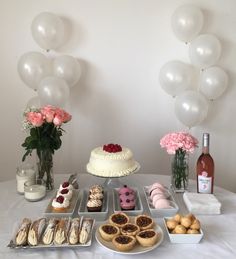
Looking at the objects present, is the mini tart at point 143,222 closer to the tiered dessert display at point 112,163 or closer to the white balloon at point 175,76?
the tiered dessert display at point 112,163

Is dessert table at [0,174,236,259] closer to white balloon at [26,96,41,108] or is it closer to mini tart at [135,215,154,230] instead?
mini tart at [135,215,154,230]

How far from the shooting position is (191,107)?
1.95 metres

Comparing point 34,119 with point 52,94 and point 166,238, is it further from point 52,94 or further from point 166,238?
point 166,238

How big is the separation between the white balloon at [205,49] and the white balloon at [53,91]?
0.84 meters

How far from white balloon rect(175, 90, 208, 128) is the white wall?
10.2 inches

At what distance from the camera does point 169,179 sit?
182cm

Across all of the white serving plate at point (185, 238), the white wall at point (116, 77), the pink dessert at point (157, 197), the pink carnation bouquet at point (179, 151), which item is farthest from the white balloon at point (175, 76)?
the white serving plate at point (185, 238)

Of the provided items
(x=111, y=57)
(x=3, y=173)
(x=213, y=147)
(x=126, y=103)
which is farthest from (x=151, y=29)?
(x=3, y=173)

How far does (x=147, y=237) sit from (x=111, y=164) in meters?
0.49

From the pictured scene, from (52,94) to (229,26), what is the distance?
4.19ft

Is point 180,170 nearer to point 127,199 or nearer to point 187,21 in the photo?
point 127,199

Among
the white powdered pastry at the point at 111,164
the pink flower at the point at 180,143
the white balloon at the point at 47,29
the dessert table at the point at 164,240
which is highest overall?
the white balloon at the point at 47,29

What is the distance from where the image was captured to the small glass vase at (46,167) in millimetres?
1608

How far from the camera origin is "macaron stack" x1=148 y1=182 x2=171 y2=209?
1.38 metres
